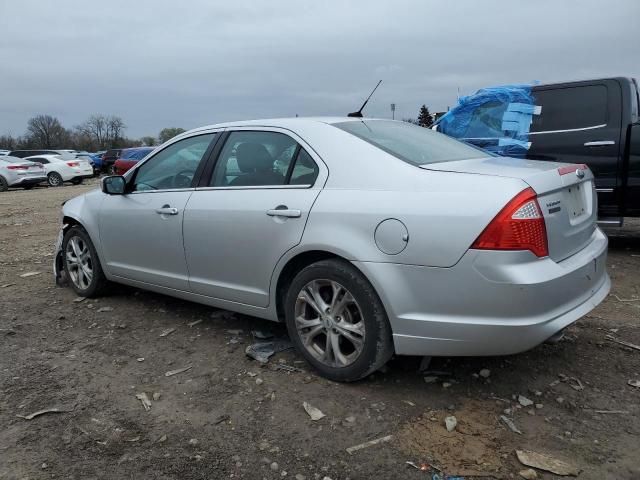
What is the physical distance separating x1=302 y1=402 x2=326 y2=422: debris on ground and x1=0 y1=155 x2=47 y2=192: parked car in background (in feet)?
72.6

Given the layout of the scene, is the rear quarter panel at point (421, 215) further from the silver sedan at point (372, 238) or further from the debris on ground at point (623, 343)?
the debris on ground at point (623, 343)

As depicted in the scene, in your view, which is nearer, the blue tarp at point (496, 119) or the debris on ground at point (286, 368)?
the debris on ground at point (286, 368)

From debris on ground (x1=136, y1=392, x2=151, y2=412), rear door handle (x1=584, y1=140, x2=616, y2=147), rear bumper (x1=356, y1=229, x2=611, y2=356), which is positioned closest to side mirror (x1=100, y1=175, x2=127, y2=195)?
debris on ground (x1=136, y1=392, x2=151, y2=412)

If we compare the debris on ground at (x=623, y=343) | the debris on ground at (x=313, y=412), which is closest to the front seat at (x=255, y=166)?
the debris on ground at (x=313, y=412)

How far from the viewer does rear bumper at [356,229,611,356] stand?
8.64 feet

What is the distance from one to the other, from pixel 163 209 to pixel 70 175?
2229cm

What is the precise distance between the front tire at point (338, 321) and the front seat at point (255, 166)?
0.70 metres

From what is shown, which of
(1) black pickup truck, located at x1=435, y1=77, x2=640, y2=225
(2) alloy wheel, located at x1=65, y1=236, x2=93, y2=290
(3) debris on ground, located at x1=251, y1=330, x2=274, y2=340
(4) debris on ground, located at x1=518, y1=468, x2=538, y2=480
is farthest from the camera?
(1) black pickup truck, located at x1=435, y1=77, x2=640, y2=225

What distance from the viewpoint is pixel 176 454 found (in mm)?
2666

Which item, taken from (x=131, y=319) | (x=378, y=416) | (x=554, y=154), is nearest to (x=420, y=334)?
(x=378, y=416)

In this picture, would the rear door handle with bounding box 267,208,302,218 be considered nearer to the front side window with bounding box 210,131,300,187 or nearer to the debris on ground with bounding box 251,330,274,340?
the front side window with bounding box 210,131,300,187

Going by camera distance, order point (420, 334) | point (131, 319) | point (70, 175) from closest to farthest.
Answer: point (420, 334), point (131, 319), point (70, 175)

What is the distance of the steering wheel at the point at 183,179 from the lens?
4.16 m

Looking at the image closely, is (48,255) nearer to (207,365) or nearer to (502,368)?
(207,365)
